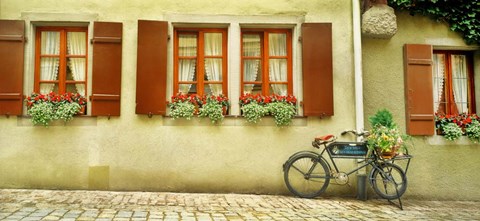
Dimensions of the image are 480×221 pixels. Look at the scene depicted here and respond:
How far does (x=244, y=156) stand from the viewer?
269 inches

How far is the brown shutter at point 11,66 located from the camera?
6.58 m

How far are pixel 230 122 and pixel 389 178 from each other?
262cm

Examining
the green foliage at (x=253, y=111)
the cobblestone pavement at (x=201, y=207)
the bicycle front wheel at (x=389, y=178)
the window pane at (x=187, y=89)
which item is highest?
the window pane at (x=187, y=89)

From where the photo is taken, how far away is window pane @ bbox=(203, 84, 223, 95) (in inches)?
278

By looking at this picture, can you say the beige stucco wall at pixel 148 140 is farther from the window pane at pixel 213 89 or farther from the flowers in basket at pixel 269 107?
the window pane at pixel 213 89

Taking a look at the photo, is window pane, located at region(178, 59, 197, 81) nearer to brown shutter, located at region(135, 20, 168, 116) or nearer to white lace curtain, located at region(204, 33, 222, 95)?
white lace curtain, located at region(204, 33, 222, 95)

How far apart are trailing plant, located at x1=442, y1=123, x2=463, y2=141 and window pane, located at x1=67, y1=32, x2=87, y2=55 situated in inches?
248

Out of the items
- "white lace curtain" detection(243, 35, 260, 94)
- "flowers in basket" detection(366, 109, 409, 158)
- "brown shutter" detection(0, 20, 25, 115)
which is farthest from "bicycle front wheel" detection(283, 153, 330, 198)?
"brown shutter" detection(0, 20, 25, 115)

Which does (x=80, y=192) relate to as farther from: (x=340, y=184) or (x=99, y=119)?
(x=340, y=184)

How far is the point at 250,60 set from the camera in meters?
7.16

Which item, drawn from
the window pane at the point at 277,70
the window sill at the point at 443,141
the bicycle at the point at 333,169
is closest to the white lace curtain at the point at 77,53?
the window pane at the point at 277,70

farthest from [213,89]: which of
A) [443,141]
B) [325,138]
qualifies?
[443,141]

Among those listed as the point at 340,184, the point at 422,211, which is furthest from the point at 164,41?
the point at 422,211

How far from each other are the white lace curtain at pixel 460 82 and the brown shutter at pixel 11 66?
24.6ft
